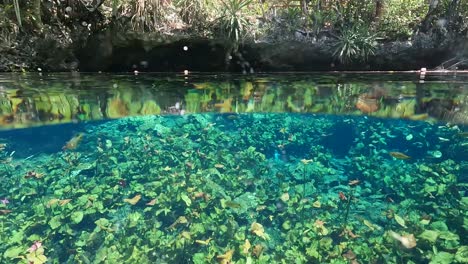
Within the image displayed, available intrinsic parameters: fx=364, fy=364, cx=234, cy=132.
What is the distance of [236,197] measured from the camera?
13.5ft

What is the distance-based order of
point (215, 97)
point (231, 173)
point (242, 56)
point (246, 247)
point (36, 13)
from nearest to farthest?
point (246, 247), point (231, 173), point (215, 97), point (36, 13), point (242, 56)

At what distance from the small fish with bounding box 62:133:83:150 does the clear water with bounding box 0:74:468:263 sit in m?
0.05

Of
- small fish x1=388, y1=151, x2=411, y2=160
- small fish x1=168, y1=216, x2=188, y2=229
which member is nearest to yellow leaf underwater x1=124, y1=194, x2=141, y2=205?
small fish x1=168, y1=216, x2=188, y2=229

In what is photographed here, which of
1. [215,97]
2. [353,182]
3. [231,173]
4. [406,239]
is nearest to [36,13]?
[215,97]

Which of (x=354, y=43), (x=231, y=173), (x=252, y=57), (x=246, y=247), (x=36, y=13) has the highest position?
(x=36, y=13)

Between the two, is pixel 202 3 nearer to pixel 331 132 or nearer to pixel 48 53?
pixel 48 53

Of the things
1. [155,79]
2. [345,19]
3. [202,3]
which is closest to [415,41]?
[345,19]

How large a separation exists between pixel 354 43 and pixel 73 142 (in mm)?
9112

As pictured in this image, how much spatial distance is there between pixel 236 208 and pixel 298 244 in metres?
0.84

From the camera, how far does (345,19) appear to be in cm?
1208

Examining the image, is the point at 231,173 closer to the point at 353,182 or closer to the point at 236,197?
the point at 236,197

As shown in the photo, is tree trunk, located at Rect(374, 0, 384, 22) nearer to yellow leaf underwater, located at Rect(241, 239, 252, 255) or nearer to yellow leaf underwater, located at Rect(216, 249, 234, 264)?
Answer: yellow leaf underwater, located at Rect(241, 239, 252, 255)

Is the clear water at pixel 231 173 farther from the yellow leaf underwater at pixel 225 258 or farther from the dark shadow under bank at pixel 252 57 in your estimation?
the dark shadow under bank at pixel 252 57

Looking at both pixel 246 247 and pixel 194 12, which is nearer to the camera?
pixel 246 247
